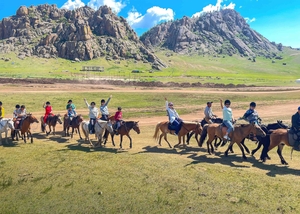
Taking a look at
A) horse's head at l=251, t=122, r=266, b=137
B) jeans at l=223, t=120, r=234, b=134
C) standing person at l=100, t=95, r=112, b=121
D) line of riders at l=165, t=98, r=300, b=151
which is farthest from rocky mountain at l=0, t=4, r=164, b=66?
horse's head at l=251, t=122, r=266, b=137

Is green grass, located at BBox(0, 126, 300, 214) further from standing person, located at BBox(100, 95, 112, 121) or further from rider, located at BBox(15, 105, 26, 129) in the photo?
standing person, located at BBox(100, 95, 112, 121)

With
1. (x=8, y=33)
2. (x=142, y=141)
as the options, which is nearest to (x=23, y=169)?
(x=142, y=141)

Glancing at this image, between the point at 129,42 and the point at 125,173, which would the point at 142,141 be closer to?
the point at 125,173

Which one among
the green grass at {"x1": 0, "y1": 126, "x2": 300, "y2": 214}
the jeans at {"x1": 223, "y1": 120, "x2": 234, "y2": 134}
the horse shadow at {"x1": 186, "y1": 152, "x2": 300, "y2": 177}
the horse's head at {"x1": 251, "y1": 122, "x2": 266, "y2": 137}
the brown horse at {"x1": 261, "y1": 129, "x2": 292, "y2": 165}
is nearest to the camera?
the green grass at {"x1": 0, "y1": 126, "x2": 300, "y2": 214}

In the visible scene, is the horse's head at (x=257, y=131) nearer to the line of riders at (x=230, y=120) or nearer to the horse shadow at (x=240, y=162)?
the line of riders at (x=230, y=120)

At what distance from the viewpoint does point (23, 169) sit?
1343cm

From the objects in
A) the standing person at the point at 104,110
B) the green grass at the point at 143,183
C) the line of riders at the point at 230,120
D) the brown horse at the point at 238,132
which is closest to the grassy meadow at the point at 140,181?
the green grass at the point at 143,183

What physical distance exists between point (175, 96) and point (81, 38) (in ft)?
386

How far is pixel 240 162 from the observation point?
14328 millimetres

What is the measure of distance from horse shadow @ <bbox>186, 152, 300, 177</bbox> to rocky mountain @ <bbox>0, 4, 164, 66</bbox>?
138 metres

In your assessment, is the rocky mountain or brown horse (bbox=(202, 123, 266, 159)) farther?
the rocky mountain

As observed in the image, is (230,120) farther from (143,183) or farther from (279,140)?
(143,183)

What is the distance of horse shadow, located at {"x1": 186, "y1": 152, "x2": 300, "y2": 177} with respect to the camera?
12742 mm

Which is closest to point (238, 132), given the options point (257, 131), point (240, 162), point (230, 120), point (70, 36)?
point (230, 120)
